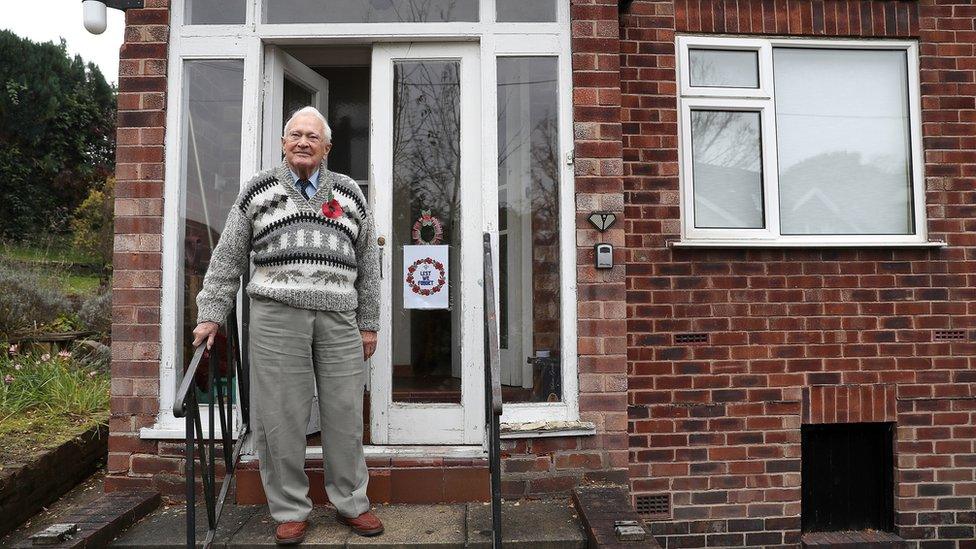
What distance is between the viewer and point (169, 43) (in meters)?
3.53

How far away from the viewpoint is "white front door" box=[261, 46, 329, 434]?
362cm

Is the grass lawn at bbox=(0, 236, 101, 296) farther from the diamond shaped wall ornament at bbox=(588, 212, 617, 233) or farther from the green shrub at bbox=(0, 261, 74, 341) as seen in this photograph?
the diamond shaped wall ornament at bbox=(588, 212, 617, 233)

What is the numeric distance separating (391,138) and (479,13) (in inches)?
32.4

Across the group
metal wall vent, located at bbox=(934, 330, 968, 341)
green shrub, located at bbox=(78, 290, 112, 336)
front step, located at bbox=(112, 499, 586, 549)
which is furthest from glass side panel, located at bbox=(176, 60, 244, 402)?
green shrub, located at bbox=(78, 290, 112, 336)

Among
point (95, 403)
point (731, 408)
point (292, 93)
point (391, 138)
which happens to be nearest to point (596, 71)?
point (391, 138)

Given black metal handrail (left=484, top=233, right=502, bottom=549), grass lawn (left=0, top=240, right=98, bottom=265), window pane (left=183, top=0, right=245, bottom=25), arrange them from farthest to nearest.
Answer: grass lawn (left=0, top=240, right=98, bottom=265) < window pane (left=183, top=0, right=245, bottom=25) < black metal handrail (left=484, top=233, right=502, bottom=549)

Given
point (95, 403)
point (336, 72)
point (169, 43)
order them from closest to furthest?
1. point (169, 43)
2. point (95, 403)
3. point (336, 72)

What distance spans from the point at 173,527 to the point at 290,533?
0.66 meters

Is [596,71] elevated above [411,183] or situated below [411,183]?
above

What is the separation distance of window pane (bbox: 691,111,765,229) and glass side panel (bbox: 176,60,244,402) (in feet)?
8.45

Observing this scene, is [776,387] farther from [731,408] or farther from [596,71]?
[596,71]

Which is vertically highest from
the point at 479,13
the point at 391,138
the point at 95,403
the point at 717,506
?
the point at 479,13

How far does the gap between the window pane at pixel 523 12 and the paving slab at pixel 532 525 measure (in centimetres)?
253

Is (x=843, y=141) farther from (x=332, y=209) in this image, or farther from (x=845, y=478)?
(x=332, y=209)
